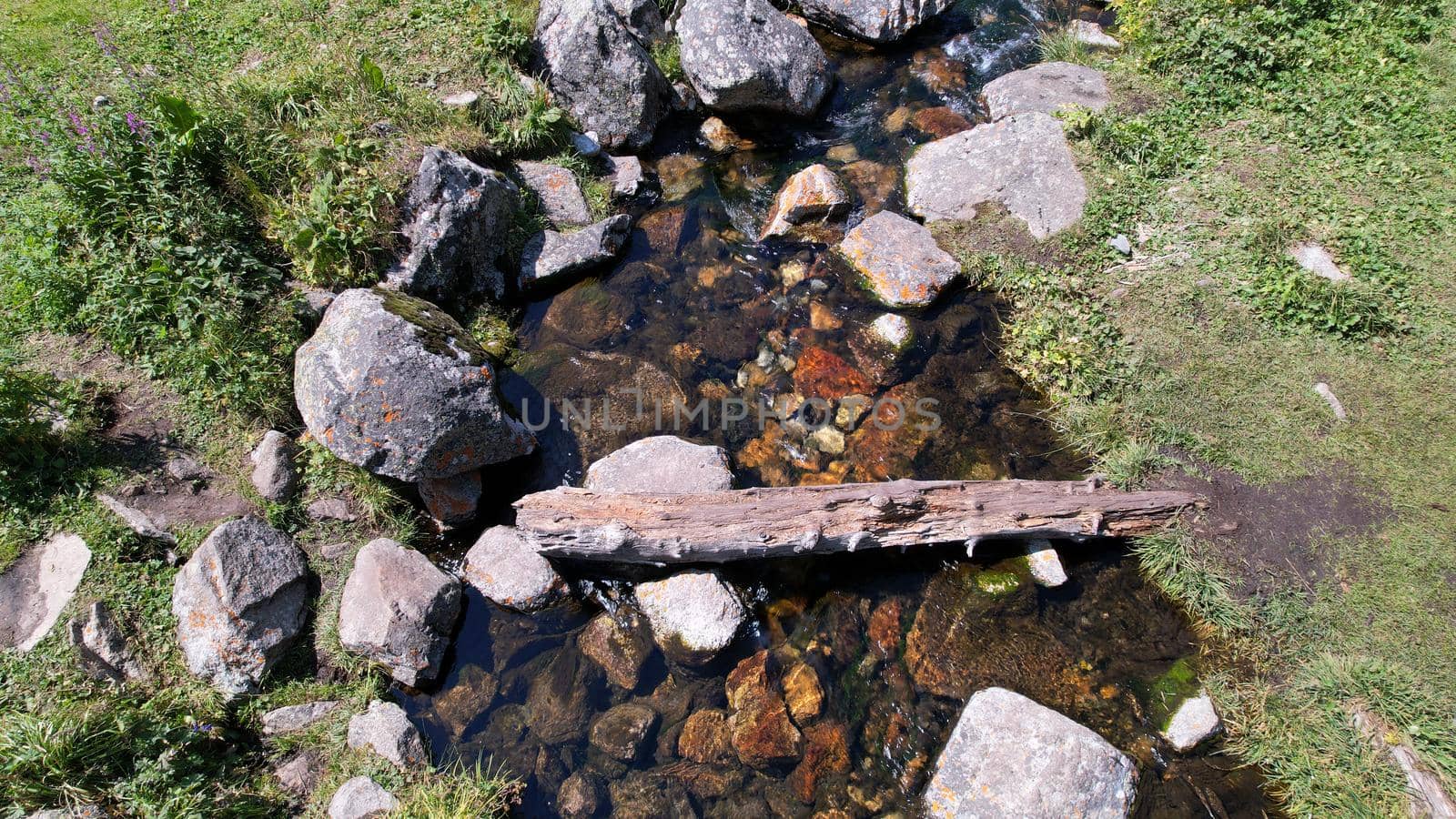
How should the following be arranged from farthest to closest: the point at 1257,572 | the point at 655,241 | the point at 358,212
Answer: the point at 655,241 < the point at 358,212 < the point at 1257,572

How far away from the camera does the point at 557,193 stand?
339 inches

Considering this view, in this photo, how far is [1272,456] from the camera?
251 inches

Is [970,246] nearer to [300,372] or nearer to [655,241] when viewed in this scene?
[655,241]

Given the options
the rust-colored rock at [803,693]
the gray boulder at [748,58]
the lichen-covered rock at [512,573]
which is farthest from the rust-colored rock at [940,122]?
the lichen-covered rock at [512,573]

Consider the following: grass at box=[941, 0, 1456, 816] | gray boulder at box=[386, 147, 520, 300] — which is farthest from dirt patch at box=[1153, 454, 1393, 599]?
gray boulder at box=[386, 147, 520, 300]

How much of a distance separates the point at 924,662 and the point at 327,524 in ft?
17.4

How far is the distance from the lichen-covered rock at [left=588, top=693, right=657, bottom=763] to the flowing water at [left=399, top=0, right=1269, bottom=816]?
0.21 feet

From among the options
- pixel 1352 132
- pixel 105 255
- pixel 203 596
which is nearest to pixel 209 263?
pixel 105 255

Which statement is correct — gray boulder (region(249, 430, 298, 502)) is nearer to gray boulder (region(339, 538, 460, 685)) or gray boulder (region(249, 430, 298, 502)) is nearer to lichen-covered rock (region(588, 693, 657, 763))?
gray boulder (region(339, 538, 460, 685))

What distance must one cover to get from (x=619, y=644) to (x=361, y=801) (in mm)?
2075

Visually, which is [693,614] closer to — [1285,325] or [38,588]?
[38,588]

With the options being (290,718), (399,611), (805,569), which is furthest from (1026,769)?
(290,718)

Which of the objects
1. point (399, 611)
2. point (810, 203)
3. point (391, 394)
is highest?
point (391, 394)

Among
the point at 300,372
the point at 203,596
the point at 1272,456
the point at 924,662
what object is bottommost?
the point at 924,662
